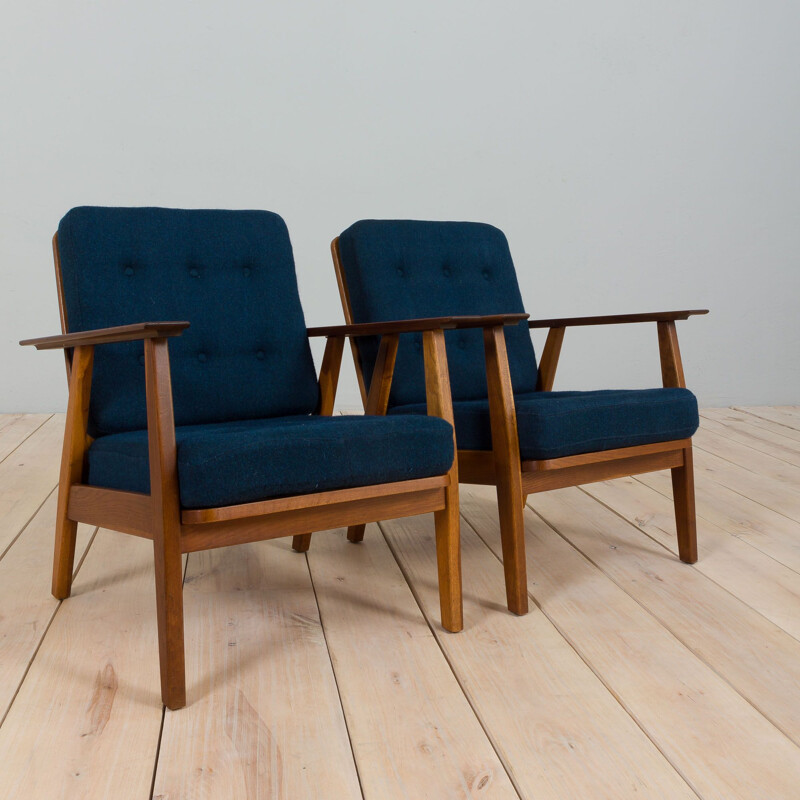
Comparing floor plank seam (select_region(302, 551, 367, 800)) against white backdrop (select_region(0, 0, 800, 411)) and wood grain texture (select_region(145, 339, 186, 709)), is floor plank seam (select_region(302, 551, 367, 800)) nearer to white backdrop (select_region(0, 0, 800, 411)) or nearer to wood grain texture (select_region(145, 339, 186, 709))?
wood grain texture (select_region(145, 339, 186, 709))

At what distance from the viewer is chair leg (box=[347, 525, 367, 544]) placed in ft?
7.95

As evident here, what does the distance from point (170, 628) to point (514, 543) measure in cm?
76

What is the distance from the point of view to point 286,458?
1.47 metres

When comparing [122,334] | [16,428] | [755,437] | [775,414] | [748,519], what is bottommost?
[775,414]

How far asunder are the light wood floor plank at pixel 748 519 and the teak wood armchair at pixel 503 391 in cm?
28

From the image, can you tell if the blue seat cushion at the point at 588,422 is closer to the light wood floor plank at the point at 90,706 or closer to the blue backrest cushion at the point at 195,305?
the blue backrest cushion at the point at 195,305

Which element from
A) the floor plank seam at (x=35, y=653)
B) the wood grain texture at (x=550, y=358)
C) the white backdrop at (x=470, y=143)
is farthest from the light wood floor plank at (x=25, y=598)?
the white backdrop at (x=470, y=143)

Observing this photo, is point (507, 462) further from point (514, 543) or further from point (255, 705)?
point (255, 705)

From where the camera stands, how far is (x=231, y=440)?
1424 millimetres

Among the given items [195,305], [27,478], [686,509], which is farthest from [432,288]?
[27,478]

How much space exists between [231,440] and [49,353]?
12.4 feet

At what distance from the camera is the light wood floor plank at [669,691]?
1.18 metres

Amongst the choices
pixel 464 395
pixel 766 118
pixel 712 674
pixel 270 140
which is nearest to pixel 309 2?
pixel 270 140

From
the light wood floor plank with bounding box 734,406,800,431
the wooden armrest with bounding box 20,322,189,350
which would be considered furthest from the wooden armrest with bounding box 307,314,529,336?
the light wood floor plank with bounding box 734,406,800,431
